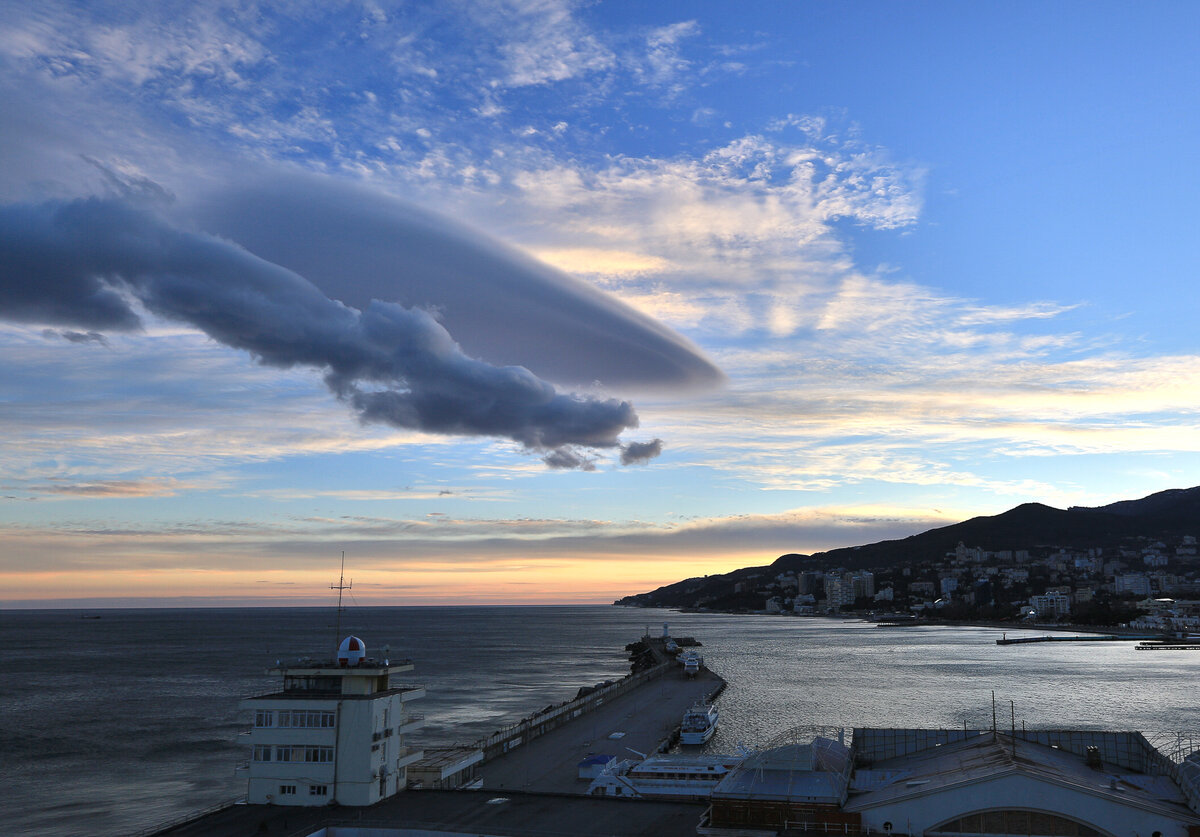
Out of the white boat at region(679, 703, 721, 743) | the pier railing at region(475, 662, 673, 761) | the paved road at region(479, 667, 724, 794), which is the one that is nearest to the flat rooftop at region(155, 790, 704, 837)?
the paved road at region(479, 667, 724, 794)

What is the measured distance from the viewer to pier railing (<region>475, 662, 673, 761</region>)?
50.2 metres

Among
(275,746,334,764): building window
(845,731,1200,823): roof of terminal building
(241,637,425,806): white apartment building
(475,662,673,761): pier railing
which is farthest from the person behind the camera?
(475,662,673,761): pier railing

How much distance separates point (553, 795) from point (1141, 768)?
2177 centimetres

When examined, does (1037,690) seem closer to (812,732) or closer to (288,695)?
(812,732)

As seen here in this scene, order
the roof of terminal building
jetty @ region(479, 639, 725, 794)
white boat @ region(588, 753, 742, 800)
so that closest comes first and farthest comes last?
the roof of terminal building < white boat @ region(588, 753, 742, 800) < jetty @ region(479, 639, 725, 794)

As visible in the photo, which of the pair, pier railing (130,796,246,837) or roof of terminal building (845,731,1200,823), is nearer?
roof of terminal building (845,731,1200,823)

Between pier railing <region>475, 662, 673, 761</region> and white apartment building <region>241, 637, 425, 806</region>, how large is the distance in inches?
840

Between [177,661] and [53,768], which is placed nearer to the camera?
[53,768]

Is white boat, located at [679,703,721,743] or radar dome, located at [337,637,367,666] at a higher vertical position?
radar dome, located at [337,637,367,666]

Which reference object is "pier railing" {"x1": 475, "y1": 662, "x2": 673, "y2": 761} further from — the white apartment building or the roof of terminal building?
Answer: the roof of terminal building

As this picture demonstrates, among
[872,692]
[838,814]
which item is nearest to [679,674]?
[872,692]

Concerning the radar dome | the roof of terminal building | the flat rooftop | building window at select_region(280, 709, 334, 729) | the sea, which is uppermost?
the radar dome

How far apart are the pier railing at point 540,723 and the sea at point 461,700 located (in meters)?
7.67

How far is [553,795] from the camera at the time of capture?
28.0m
